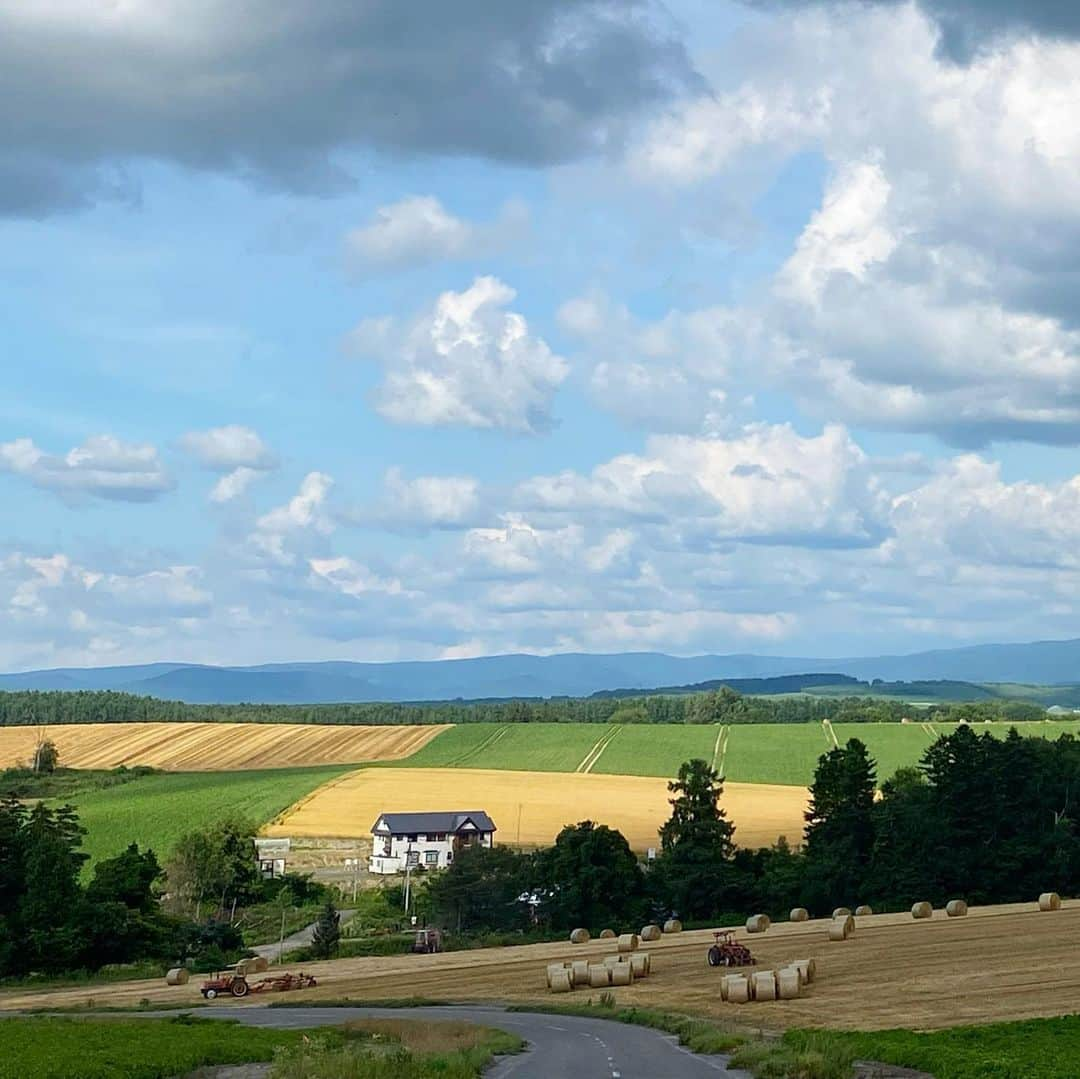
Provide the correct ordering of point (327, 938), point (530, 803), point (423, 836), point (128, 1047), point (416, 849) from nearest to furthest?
point (128, 1047) < point (327, 938) < point (416, 849) < point (423, 836) < point (530, 803)

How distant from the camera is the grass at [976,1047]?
3409 cm

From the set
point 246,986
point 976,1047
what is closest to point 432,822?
point 246,986

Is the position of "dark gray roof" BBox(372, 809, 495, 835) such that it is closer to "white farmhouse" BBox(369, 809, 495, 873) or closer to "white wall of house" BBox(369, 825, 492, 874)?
"white farmhouse" BBox(369, 809, 495, 873)

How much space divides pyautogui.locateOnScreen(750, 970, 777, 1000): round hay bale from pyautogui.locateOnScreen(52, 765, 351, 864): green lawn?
79588 millimetres

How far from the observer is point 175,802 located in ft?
499

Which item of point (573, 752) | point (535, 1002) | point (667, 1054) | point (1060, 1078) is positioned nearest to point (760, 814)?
point (573, 752)

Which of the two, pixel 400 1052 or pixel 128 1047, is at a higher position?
pixel 400 1052

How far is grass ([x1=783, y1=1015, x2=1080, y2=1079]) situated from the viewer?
34094mm

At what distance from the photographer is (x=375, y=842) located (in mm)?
132250

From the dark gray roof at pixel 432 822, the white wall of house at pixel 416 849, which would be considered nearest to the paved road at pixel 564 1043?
the white wall of house at pixel 416 849

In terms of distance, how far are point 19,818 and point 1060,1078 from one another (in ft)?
283

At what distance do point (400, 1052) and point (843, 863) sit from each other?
7275cm

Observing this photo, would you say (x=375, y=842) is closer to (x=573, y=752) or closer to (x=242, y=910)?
(x=242, y=910)

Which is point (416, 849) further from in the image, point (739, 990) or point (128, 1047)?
point (128, 1047)
